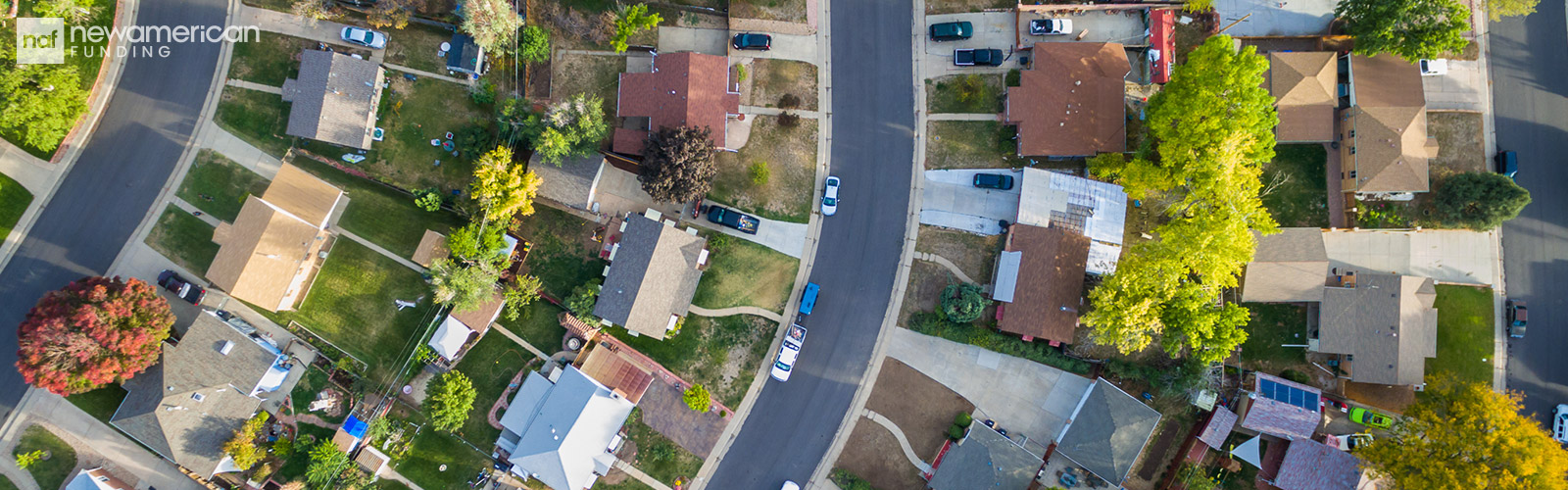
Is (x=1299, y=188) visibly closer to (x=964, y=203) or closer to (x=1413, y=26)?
(x=1413, y=26)

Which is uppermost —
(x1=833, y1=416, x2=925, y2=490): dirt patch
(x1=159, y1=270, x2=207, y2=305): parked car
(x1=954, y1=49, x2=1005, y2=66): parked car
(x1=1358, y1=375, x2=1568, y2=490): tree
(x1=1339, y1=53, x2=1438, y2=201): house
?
(x1=954, y1=49, x2=1005, y2=66): parked car

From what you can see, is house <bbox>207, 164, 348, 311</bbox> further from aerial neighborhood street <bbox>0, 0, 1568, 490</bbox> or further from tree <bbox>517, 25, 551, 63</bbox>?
tree <bbox>517, 25, 551, 63</bbox>

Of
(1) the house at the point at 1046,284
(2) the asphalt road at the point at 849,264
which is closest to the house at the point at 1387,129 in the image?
(1) the house at the point at 1046,284

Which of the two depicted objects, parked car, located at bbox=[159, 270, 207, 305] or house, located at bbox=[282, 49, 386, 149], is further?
parked car, located at bbox=[159, 270, 207, 305]

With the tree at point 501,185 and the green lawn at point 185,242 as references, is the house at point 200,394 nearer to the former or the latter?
the green lawn at point 185,242

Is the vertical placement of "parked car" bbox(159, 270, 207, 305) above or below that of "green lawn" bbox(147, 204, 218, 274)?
below

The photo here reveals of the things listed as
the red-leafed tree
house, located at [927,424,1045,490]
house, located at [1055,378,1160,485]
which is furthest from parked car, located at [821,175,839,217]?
the red-leafed tree

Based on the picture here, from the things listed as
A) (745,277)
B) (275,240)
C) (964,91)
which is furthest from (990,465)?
(275,240)
